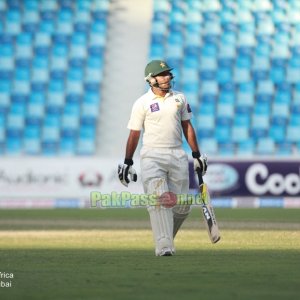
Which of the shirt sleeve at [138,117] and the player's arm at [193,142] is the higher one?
the shirt sleeve at [138,117]

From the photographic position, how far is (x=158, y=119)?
33.3ft

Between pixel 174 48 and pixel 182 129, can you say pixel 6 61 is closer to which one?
pixel 174 48

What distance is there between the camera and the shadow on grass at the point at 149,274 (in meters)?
6.59

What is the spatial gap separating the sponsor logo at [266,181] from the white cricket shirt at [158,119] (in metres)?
14.2

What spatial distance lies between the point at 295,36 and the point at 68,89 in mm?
6446

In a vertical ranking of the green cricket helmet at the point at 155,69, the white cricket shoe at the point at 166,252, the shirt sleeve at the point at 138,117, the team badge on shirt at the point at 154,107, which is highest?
the green cricket helmet at the point at 155,69

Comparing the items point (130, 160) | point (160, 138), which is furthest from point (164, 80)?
point (130, 160)

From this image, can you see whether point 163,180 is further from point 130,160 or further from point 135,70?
point 135,70

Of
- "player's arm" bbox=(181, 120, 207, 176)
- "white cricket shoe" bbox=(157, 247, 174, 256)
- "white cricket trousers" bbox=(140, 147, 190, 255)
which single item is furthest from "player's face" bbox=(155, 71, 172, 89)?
"white cricket shoe" bbox=(157, 247, 174, 256)

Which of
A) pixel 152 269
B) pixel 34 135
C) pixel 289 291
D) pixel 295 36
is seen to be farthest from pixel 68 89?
pixel 289 291

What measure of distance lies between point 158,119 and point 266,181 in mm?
14289

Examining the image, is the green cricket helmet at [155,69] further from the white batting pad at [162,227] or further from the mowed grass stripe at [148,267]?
the mowed grass stripe at [148,267]

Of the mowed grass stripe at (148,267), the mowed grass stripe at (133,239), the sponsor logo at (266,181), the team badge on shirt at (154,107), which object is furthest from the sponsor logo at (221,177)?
the team badge on shirt at (154,107)

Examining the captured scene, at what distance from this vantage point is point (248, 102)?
1103 inches
